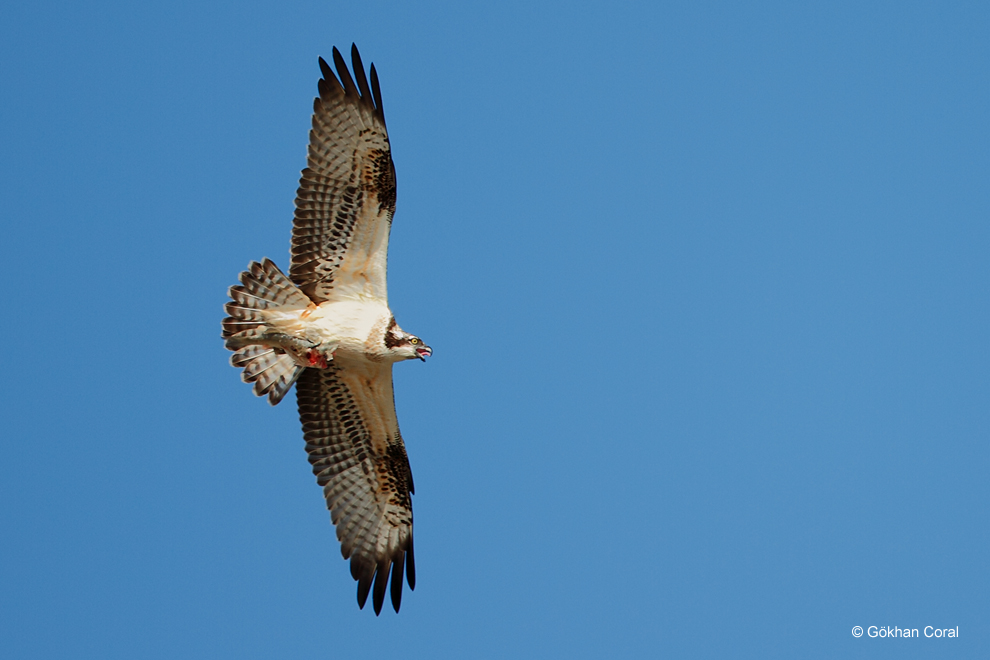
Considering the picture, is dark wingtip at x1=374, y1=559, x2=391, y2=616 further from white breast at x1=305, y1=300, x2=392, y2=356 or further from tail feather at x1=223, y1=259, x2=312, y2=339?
tail feather at x1=223, y1=259, x2=312, y2=339

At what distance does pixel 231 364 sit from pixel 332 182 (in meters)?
1.84

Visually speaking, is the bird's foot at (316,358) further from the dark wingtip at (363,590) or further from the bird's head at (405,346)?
the dark wingtip at (363,590)

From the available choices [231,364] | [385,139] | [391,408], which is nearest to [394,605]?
[391,408]

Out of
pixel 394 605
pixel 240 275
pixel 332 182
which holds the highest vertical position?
pixel 332 182

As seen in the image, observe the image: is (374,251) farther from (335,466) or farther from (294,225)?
(335,466)

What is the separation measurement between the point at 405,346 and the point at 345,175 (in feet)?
5.11

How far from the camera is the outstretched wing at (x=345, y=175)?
1023cm

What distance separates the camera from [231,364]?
1052 cm

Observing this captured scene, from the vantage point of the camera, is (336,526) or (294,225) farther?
(336,526)

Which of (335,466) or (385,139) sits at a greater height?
(385,139)

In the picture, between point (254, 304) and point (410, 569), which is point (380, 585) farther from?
point (254, 304)

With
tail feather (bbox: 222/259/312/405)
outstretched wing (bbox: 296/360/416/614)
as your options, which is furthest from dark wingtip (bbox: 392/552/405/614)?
tail feather (bbox: 222/259/312/405)

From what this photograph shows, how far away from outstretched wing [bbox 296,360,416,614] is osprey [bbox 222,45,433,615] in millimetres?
20

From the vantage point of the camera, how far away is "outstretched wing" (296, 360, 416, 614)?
11.1 m
